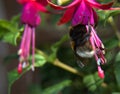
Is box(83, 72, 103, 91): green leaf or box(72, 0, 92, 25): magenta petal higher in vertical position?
box(72, 0, 92, 25): magenta petal

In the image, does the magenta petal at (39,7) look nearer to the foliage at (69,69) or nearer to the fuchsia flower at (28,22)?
the fuchsia flower at (28,22)

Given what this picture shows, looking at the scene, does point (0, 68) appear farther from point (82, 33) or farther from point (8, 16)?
point (82, 33)

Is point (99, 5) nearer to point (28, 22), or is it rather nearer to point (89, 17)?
point (89, 17)

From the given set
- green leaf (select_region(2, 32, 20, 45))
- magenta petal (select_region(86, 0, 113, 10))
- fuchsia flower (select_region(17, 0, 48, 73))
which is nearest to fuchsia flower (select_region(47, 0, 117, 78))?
magenta petal (select_region(86, 0, 113, 10))

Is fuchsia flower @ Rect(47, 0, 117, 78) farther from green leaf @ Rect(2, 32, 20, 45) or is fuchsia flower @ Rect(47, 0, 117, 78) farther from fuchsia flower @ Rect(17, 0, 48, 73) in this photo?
green leaf @ Rect(2, 32, 20, 45)

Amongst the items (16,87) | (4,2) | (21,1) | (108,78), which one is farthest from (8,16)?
(21,1)

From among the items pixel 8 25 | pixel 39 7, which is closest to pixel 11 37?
pixel 8 25

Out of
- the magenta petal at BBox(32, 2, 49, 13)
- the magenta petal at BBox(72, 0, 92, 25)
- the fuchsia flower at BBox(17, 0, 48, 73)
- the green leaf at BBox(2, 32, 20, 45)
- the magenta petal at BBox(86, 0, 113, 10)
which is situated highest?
the magenta petal at BBox(86, 0, 113, 10)

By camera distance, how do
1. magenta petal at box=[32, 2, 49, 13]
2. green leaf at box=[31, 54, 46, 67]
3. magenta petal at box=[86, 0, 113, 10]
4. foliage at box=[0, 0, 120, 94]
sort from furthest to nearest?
green leaf at box=[31, 54, 46, 67] → foliage at box=[0, 0, 120, 94] → magenta petal at box=[32, 2, 49, 13] → magenta petal at box=[86, 0, 113, 10]

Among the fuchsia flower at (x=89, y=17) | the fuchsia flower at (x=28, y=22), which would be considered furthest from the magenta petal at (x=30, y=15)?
the fuchsia flower at (x=89, y=17)
